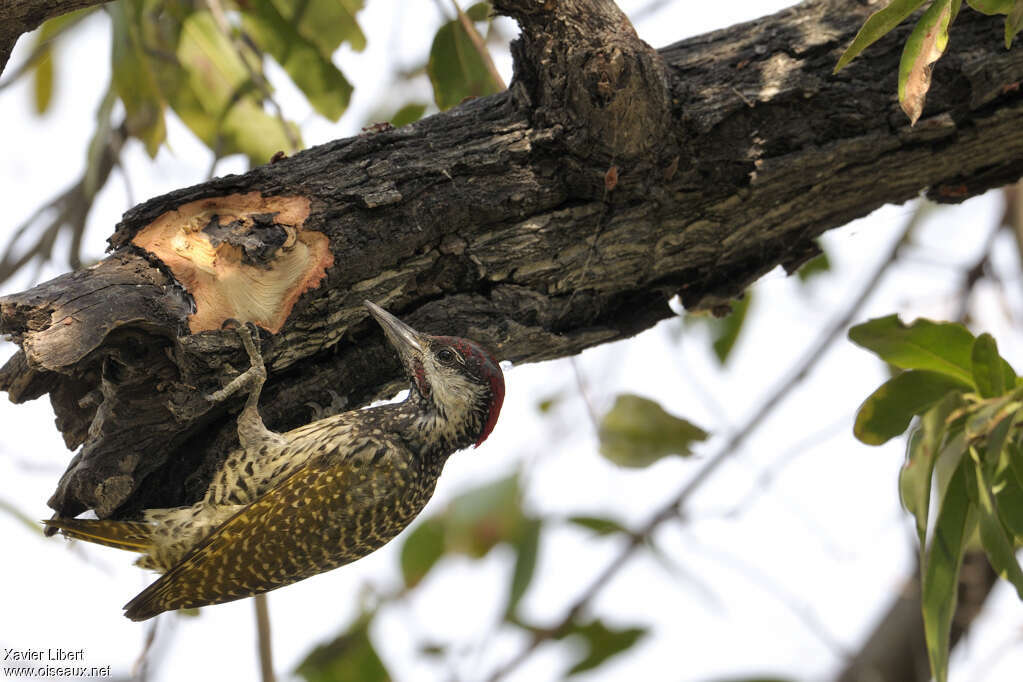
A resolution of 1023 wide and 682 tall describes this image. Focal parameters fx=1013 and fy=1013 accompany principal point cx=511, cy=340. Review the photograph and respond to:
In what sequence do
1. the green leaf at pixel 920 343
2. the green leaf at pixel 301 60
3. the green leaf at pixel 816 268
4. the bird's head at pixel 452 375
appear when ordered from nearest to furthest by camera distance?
the green leaf at pixel 920 343, the bird's head at pixel 452 375, the green leaf at pixel 301 60, the green leaf at pixel 816 268

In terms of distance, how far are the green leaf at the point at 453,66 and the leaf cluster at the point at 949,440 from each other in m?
1.91

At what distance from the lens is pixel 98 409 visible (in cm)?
256

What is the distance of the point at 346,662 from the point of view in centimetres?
352

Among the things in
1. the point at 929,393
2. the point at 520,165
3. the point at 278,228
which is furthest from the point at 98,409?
the point at 929,393

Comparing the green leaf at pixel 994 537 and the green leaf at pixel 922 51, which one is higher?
the green leaf at pixel 922 51

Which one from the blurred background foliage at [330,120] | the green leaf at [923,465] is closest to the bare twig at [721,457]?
the blurred background foliage at [330,120]

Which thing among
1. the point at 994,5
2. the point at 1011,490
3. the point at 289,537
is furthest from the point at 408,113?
the point at 1011,490

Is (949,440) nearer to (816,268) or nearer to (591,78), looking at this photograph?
(591,78)

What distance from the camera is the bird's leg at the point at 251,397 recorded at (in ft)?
8.32

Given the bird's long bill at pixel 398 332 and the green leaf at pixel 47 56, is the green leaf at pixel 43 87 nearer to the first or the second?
the green leaf at pixel 47 56

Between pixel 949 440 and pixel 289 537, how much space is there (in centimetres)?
169

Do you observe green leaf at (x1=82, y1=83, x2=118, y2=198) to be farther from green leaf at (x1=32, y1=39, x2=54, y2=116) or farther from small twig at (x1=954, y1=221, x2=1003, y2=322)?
small twig at (x1=954, y1=221, x2=1003, y2=322)

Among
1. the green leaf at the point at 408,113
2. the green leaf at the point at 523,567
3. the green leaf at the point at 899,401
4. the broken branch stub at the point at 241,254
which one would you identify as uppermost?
the green leaf at the point at 408,113

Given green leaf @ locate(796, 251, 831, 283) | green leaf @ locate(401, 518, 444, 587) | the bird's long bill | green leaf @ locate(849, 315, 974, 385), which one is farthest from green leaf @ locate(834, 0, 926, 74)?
green leaf @ locate(796, 251, 831, 283)
